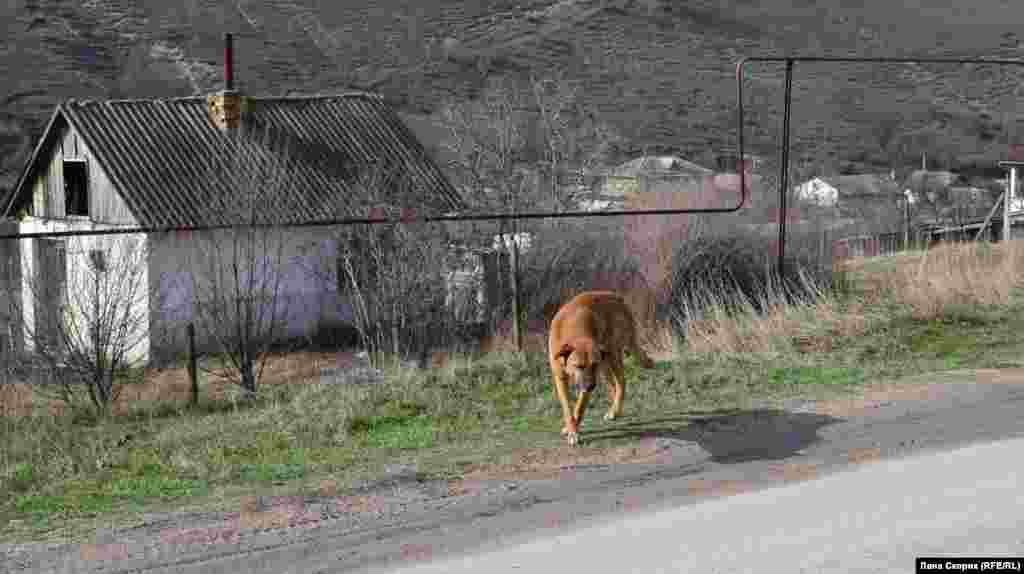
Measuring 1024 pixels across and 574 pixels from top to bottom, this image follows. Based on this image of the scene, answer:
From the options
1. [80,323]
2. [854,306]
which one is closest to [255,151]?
[80,323]

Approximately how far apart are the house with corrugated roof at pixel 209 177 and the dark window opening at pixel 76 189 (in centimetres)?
2

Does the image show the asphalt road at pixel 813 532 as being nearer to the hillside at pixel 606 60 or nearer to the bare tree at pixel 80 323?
the bare tree at pixel 80 323

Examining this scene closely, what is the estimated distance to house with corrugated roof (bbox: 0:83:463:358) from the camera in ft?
69.1

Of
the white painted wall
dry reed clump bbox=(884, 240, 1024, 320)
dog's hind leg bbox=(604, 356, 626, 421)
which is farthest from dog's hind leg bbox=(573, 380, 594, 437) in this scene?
the white painted wall

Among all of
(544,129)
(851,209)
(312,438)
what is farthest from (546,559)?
(851,209)

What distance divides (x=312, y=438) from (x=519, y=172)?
1850 centimetres

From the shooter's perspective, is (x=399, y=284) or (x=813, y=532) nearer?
(x=813, y=532)

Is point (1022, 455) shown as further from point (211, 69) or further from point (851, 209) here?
point (211, 69)

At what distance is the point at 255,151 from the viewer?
82.6ft

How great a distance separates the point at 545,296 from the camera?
17.6m

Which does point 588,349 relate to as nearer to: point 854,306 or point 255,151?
point 854,306

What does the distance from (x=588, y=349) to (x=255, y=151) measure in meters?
18.2

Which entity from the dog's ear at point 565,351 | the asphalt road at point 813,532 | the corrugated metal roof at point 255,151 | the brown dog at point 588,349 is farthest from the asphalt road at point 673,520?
the corrugated metal roof at point 255,151

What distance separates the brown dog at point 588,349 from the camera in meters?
8.02
